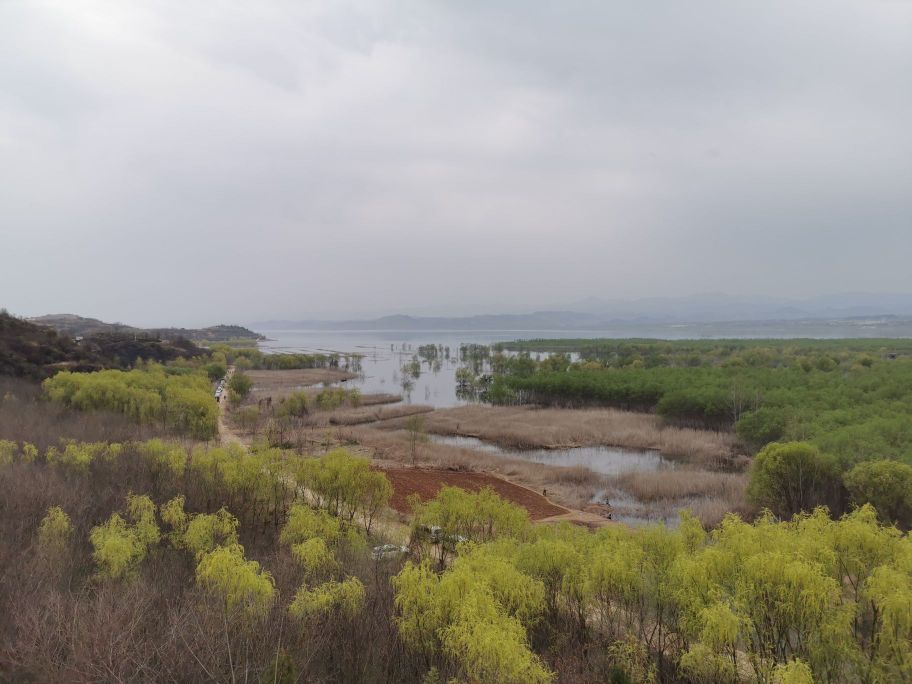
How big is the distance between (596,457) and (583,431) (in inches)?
205

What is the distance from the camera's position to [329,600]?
32.1 feet

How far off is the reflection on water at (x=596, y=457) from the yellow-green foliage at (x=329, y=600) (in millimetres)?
24363

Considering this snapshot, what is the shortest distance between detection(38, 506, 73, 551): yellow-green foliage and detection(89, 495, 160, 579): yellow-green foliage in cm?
66

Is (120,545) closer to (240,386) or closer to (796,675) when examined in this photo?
(796,675)

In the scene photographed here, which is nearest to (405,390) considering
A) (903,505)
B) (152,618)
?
(903,505)

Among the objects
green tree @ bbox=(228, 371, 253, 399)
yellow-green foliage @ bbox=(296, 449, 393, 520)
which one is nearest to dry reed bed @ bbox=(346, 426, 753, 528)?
yellow-green foliage @ bbox=(296, 449, 393, 520)

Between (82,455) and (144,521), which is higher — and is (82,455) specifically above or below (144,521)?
above

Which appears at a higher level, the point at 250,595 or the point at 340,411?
the point at 250,595

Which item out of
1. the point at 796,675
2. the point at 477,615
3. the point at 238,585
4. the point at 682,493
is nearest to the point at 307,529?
the point at 238,585

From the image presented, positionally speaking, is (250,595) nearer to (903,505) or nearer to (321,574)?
(321,574)

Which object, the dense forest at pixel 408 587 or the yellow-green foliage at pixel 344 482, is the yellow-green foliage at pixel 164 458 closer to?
the dense forest at pixel 408 587

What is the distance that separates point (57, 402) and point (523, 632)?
39.8 metres

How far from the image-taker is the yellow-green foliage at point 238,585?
958 centimetres

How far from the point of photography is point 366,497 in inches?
758
